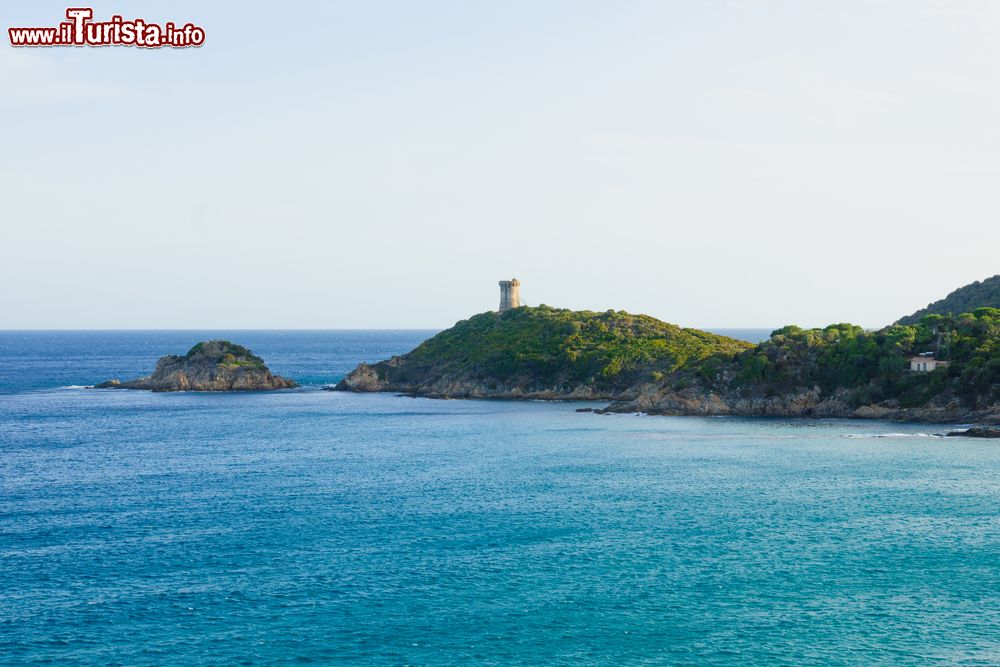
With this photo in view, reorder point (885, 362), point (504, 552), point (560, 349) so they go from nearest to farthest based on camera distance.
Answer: point (504, 552)
point (885, 362)
point (560, 349)

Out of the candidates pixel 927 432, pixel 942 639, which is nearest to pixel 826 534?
pixel 942 639

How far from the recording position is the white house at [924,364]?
4366 inches

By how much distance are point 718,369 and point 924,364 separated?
2526 centimetres

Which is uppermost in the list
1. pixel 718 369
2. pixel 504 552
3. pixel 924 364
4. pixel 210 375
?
pixel 924 364

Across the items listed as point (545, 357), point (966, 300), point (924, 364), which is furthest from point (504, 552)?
point (966, 300)

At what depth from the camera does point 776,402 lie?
118 metres

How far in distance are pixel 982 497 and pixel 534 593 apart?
37.5 m

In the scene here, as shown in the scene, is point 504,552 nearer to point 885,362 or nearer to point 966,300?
point 885,362

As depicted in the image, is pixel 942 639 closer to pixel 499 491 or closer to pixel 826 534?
pixel 826 534

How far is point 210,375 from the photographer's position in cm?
16862

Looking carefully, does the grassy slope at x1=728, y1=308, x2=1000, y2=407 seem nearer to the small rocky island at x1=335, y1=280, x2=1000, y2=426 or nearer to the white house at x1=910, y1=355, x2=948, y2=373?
the small rocky island at x1=335, y1=280, x2=1000, y2=426

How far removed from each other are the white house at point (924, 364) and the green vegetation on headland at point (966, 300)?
66.5 metres

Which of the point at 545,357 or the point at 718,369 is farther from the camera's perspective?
the point at 545,357

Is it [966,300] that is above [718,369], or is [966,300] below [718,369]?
above
